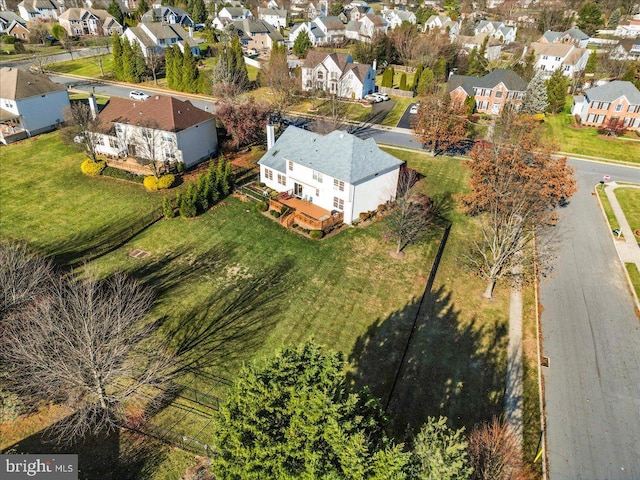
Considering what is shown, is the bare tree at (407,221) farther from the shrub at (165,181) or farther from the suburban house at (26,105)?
the suburban house at (26,105)

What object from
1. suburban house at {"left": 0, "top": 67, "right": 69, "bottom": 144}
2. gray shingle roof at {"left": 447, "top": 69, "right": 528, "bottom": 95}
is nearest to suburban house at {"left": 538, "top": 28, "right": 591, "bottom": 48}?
gray shingle roof at {"left": 447, "top": 69, "right": 528, "bottom": 95}

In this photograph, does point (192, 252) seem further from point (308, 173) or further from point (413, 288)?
point (413, 288)

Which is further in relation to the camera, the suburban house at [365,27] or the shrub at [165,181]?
the suburban house at [365,27]

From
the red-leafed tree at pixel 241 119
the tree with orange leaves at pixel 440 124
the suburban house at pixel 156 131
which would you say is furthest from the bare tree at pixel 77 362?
the tree with orange leaves at pixel 440 124

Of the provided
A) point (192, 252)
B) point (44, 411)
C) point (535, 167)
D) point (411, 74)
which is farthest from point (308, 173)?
point (411, 74)

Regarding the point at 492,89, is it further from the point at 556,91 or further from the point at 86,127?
the point at 86,127

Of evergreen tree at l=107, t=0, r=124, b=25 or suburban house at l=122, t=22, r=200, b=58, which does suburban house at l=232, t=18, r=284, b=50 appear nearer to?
suburban house at l=122, t=22, r=200, b=58
